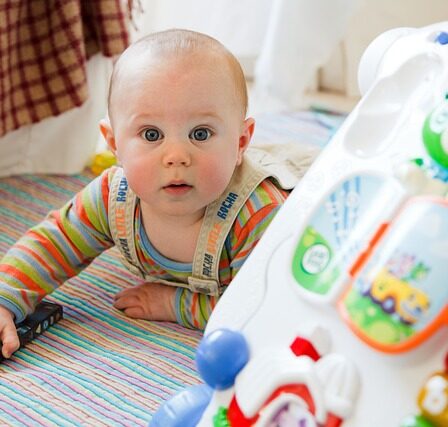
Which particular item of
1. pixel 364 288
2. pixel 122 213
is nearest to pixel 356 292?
pixel 364 288

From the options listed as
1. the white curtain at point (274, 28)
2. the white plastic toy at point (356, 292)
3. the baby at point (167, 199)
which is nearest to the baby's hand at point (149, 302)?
the baby at point (167, 199)

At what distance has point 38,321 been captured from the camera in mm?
968

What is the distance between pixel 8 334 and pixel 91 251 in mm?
171

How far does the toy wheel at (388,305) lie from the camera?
56 centimetres

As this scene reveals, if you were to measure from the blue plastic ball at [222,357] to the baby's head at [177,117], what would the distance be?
0.26 metres

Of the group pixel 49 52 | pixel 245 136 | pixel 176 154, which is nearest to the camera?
pixel 176 154

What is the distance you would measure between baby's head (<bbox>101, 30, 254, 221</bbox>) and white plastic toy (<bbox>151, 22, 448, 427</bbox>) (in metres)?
0.20

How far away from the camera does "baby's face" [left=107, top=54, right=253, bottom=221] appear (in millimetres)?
867

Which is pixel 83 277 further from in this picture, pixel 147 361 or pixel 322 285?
pixel 322 285

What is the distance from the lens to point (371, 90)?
74 centimetres

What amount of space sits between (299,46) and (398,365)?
136 cm

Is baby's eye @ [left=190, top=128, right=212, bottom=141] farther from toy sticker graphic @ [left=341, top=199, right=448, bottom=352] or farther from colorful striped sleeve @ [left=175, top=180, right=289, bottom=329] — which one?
toy sticker graphic @ [left=341, top=199, right=448, bottom=352]

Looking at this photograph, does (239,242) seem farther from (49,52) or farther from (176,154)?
(49,52)

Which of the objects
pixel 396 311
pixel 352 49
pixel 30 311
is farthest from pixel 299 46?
pixel 396 311
